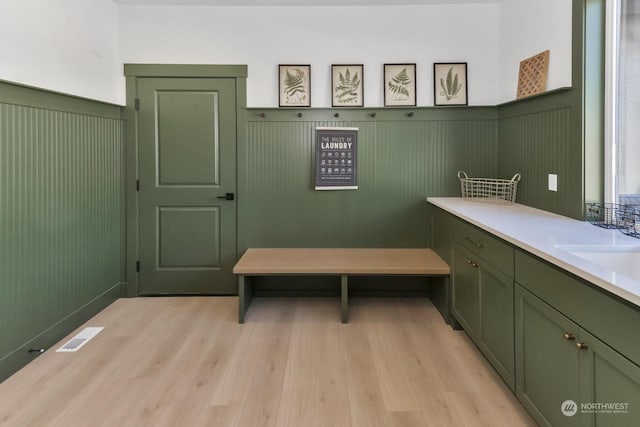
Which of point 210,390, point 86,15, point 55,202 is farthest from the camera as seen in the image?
point 86,15

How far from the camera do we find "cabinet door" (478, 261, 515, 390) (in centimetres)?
202

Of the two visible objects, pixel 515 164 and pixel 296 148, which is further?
pixel 296 148

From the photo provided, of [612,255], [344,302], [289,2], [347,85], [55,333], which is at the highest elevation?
[289,2]

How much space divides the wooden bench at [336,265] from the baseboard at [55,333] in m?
1.20

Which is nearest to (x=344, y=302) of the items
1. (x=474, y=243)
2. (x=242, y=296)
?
(x=242, y=296)

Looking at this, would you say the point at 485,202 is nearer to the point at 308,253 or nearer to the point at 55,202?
the point at 308,253

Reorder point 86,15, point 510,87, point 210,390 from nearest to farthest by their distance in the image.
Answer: point 210,390 < point 86,15 < point 510,87

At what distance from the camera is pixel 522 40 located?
314 cm

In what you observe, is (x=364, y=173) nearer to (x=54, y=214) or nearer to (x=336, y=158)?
(x=336, y=158)

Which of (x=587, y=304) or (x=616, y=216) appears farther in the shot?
(x=616, y=216)

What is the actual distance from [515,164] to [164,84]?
3133 millimetres

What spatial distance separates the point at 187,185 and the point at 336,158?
1.39 m

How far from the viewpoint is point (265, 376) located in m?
2.32

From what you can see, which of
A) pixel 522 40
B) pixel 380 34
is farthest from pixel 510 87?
pixel 380 34
